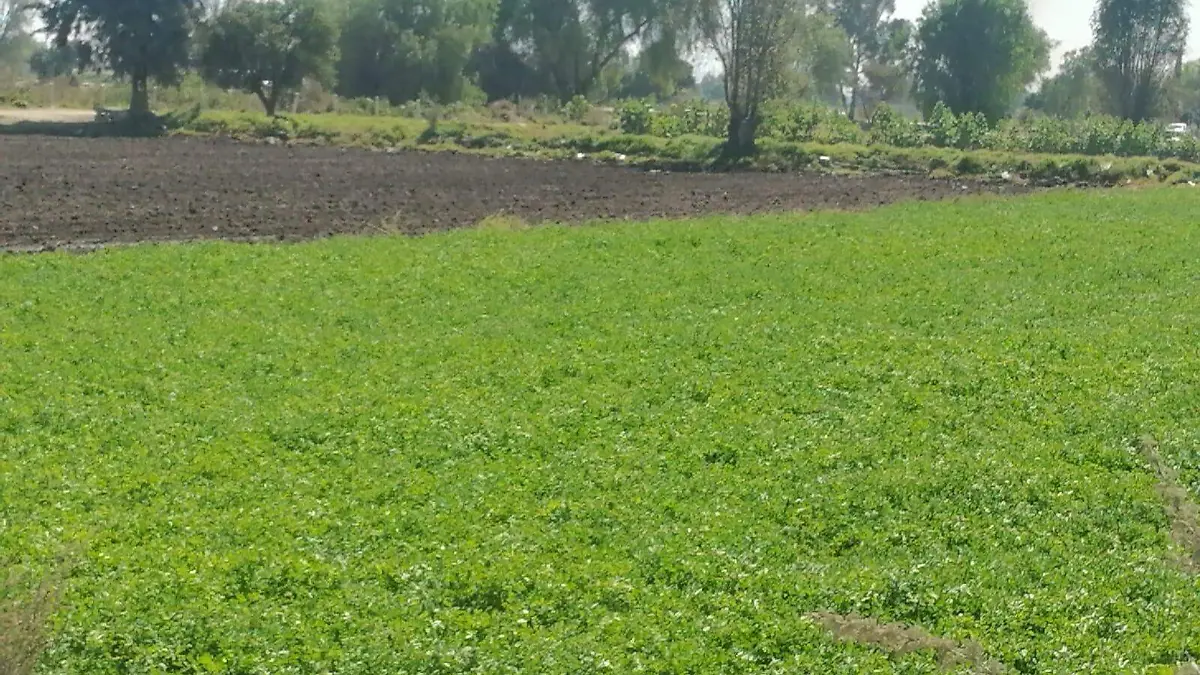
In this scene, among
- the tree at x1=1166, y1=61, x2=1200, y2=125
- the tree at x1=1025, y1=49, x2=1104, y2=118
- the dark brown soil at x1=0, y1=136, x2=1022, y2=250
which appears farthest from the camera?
the tree at x1=1025, y1=49, x2=1104, y2=118

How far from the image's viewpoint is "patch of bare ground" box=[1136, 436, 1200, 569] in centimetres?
1041

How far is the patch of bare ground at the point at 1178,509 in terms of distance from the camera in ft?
34.2

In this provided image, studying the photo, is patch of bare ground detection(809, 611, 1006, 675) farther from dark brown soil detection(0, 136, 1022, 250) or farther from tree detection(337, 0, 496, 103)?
tree detection(337, 0, 496, 103)

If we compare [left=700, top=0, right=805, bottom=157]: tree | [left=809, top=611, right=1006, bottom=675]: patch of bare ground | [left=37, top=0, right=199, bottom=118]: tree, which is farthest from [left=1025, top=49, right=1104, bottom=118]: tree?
[left=809, top=611, right=1006, bottom=675]: patch of bare ground

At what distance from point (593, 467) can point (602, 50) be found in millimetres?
83912

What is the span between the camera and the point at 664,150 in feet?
180

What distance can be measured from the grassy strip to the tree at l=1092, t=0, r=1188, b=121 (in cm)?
2635

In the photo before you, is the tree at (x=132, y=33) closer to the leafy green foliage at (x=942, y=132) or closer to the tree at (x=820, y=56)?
the leafy green foliage at (x=942, y=132)

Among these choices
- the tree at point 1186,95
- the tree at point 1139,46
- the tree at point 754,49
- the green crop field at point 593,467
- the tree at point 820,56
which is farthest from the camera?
the tree at point 1186,95

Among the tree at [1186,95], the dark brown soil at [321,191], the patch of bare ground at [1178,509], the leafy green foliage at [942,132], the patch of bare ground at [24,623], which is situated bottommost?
the patch of bare ground at [24,623]

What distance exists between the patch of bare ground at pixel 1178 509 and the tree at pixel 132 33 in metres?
58.5

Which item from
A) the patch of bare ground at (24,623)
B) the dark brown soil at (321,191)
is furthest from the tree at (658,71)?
the patch of bare ground at (24,623)

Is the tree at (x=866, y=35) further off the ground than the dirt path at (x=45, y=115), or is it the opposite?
the tree at (x=866, y=35)

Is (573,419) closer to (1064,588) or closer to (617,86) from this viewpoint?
(1064,588)
